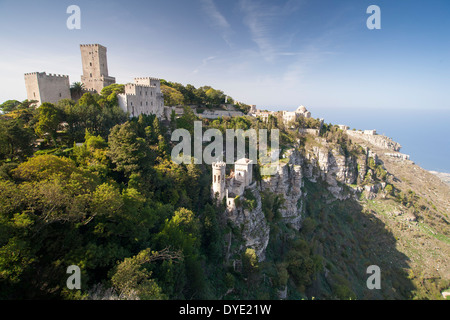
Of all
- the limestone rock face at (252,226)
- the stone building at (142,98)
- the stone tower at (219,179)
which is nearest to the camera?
the stone tower at (219,179)

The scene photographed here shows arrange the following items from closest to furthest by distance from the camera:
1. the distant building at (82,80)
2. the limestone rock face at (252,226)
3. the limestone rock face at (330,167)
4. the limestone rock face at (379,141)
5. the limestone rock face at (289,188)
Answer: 1. the limestone rock face at (252,226)
2. the distant building at (82,80)
3. the limestone rock face at (289,188)
4. the limestone rock face at (330,167)
5. the limestone rock face at (379,141)

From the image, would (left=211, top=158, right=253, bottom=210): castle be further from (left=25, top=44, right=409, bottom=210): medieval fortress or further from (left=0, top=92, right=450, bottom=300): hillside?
(left=0, top=92, right=450, bottom=300): hillside

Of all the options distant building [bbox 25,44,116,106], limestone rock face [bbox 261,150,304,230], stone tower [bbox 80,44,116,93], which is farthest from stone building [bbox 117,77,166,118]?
limestone rock face [bbox 261,150,304,230]

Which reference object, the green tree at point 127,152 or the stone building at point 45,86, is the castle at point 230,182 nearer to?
the green tree at point 127,152

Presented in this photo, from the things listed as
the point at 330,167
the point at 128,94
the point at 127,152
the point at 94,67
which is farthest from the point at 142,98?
the point at 330,167

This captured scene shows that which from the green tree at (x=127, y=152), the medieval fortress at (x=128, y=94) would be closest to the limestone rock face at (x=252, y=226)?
the medieval fortress at (x=128, y=94)
